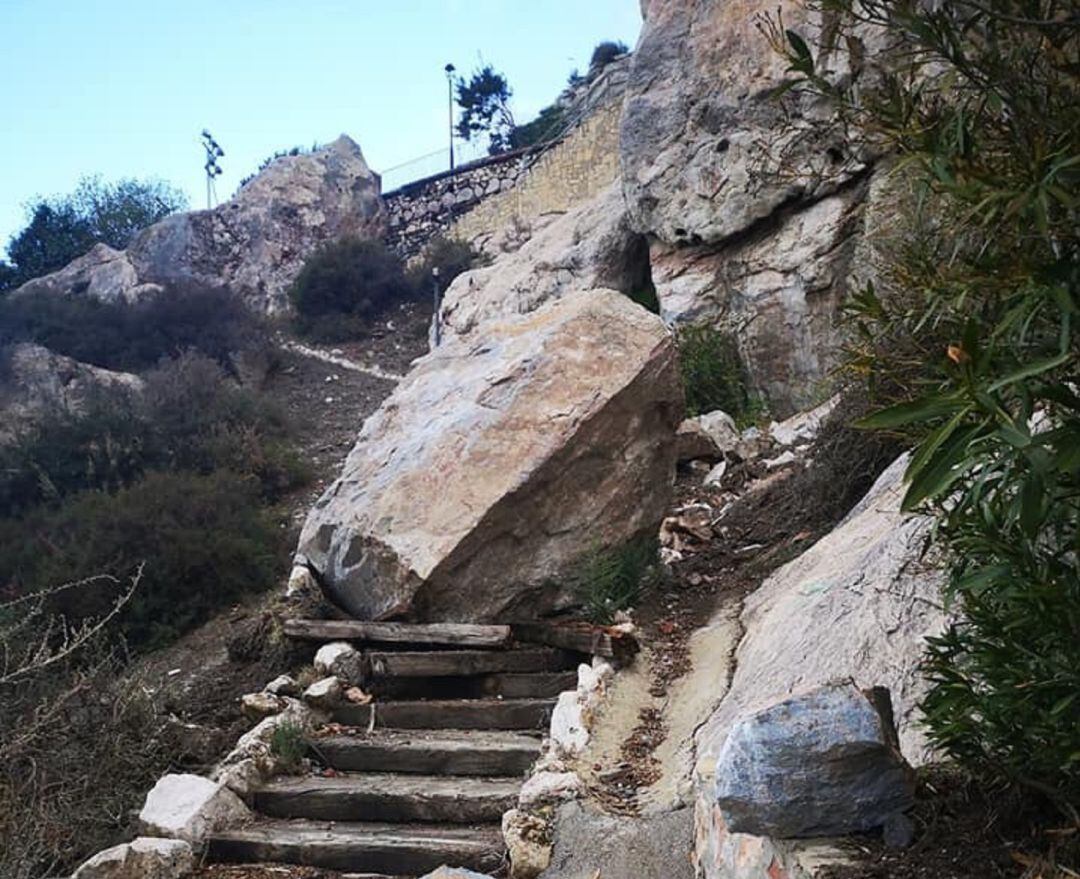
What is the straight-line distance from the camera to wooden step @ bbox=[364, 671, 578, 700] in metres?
5.34

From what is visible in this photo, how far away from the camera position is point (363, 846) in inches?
167

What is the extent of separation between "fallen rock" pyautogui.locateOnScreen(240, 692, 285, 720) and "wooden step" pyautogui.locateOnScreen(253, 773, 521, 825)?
1.64 feet

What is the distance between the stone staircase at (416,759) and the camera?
4.29 m

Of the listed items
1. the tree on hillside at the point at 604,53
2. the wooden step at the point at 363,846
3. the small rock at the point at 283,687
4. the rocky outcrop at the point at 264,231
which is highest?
the tree on hillside at the point at 604,53

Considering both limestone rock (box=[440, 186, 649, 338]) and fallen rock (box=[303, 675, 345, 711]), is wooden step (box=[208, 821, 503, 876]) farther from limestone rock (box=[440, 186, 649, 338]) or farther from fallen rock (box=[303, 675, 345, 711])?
limestone rock (box=[440, 186, 649, 338])

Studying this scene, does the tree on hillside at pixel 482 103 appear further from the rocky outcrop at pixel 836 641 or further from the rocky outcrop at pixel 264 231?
the rocky outcrop at pixel 836 641

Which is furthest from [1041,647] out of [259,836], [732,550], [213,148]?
[213,148]

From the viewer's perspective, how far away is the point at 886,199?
9.11m

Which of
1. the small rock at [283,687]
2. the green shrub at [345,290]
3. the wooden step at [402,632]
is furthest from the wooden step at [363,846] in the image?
the green shrub at [345,290]

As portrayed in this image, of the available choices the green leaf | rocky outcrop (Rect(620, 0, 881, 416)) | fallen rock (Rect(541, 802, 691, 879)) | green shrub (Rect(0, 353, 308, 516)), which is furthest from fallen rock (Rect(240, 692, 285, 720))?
rocky outcrop (Rect(620, 0, 881, 416))

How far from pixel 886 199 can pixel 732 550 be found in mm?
4031

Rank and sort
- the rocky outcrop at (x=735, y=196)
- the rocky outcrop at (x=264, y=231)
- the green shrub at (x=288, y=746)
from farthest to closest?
the rocky outcrop at (x=264, y=231) < the rocky outcrop at (x=735, y=196) < the green shrub at (x=288, y=746)

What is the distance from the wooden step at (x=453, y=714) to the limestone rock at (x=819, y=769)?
9.13 feet

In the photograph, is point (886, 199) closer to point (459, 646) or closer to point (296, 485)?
point (459, 646)
